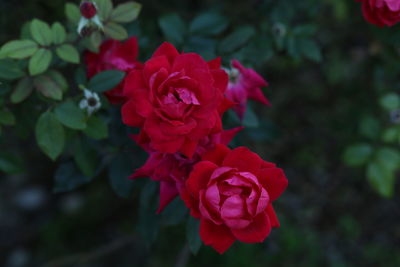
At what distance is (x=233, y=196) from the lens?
81 centimetres

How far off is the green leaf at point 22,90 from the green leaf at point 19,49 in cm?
9

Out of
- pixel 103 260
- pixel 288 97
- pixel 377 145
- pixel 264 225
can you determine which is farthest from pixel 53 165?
pixel 264 225

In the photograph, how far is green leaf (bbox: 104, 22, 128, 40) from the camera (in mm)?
1079

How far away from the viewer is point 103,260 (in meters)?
2.45

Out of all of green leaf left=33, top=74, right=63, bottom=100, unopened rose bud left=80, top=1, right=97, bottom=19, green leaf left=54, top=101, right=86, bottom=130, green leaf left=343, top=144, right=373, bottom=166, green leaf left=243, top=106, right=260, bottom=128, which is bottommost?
green leaf left=343, top=144, right=373, bottom=166

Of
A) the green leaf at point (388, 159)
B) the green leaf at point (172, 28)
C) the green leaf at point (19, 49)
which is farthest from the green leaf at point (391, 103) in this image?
the green leaf at point (19, 49)

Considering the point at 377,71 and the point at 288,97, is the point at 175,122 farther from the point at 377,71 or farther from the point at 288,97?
the point at 288,97

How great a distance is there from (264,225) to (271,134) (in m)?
1.08

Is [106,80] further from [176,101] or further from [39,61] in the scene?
[176,101]

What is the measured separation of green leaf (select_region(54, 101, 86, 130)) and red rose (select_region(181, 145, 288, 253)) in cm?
33

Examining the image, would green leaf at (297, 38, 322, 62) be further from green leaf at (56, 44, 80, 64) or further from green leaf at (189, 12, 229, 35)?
green leaf at (56, 44, 80, 64)

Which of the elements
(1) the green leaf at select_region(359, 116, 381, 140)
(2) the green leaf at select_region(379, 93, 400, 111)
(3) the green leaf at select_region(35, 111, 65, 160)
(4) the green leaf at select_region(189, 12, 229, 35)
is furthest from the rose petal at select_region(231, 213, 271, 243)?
(1) the green leaf at select_region(359, 116, 381, 140)

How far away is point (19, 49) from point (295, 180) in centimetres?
207

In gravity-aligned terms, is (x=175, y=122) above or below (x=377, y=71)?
above
